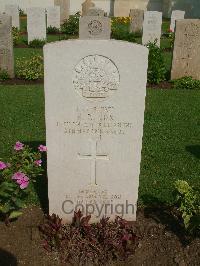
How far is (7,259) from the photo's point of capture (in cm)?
362

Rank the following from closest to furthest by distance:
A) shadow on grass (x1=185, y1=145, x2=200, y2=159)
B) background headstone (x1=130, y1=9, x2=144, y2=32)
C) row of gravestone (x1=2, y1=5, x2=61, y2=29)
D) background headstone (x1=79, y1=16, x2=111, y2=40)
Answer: shadow on grass (x1=185, y1=145, x2=200, y2=159), background headstone (x1=79, y1=16, x2=111, y2=40), background headstone (x1=130, y1=9, x2=144, y2=32), row of gravestone (x1=2, y1=5, x2=61, y2=29)

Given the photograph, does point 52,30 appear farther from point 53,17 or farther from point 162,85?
point 162,85

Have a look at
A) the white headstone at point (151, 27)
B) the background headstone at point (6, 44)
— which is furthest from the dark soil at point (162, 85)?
the white headstone at point (151, 27)

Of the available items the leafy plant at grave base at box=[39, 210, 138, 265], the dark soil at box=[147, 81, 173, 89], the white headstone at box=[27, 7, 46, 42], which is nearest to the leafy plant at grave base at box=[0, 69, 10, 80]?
the dark soil at box=[147, 81, 173, 89]

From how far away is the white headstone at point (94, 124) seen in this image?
3311mm

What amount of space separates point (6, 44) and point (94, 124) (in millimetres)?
7473

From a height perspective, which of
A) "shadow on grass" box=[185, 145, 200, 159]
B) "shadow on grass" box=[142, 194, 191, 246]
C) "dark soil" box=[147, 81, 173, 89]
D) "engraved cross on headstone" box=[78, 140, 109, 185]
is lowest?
"shadow on grass" box=[142, 194, 191, 246]

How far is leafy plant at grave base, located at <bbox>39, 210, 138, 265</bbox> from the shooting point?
3633mm

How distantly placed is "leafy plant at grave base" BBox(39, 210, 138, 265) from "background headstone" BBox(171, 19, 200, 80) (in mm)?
7376

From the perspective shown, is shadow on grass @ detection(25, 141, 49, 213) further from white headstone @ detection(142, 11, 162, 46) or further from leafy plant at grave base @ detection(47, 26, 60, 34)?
leafy plant at grave base @ detection(47, 26, 60, 34)

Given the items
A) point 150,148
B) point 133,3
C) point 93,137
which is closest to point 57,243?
point 93,137

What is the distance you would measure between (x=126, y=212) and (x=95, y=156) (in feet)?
2.47

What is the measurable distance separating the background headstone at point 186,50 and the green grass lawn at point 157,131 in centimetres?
99

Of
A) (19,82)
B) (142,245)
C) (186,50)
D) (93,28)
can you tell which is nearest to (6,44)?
(19,82)
